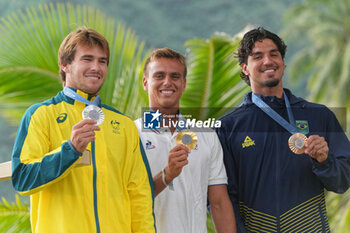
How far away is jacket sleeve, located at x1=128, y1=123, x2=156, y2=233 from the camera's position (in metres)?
3.28

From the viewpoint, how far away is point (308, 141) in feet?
11.5

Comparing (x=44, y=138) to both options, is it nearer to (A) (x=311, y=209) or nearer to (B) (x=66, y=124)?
(B) (x=66, y=124)

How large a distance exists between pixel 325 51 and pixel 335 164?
32.4 m

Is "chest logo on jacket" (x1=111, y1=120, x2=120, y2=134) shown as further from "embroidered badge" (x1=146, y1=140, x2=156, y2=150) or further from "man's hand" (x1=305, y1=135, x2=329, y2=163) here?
"man's hand" (x1=305, y1=135, x2=329, y2=163)

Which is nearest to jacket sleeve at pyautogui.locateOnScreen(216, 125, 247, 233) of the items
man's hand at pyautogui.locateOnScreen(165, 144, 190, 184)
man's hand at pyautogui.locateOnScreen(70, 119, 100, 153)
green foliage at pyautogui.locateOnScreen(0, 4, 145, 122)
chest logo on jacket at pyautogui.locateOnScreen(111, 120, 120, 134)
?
man's hand at pyautogui.locateOnScreen(165, 144, 190, 184)

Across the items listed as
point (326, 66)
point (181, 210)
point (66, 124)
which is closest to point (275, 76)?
point (181, 210)

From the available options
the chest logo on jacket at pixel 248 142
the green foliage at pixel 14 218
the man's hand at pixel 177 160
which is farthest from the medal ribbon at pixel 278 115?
the green foliage at pixel 14 218

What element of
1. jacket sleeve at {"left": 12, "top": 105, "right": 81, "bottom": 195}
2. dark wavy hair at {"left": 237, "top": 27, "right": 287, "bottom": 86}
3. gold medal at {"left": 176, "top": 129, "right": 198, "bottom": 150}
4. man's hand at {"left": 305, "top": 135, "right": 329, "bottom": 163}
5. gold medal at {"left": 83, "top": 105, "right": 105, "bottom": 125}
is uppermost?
dark wavy hair at {"left": 237, "top": 27, "right": 287, "bottom": 86}

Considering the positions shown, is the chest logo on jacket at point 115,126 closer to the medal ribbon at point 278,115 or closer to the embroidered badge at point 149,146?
the embroidered badge at point 149,146

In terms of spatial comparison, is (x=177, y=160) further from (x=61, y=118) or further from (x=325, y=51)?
(x=325, y=51)

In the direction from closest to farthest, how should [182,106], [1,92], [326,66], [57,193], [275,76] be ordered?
1. [57,193]
2. [275,76]
3. [1,92]
4. [182,106]
5. [326,66]

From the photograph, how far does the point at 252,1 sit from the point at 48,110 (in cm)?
6497

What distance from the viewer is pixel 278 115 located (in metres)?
4.05

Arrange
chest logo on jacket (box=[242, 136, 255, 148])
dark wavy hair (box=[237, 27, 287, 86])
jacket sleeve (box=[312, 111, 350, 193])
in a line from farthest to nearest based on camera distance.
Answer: dark wavy hair (box=[237, 27, 287, 86]) < chest logo on jacket (box=[242, 136, 255, 148]) < jacket sleeve (box=[312, 111, 350, 193])
